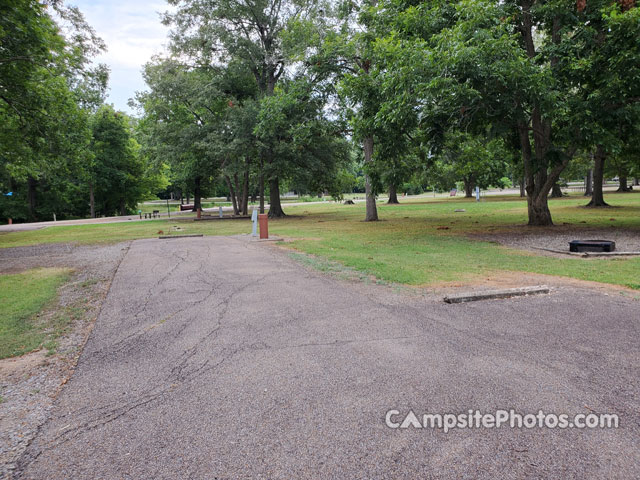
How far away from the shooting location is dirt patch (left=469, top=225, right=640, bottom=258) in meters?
10.7

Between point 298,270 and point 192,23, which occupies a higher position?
point 192,23

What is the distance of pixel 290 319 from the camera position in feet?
16.0

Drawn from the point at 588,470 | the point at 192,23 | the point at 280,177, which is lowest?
the point at 588,470

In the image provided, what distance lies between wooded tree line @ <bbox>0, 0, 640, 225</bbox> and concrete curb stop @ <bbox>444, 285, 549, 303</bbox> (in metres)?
6.40

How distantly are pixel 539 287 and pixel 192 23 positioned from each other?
2899cm

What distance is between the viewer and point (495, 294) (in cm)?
564

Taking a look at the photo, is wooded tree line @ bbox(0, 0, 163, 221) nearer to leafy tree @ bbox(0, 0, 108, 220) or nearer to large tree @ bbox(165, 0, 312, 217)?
leafy tree @ bbox(0, 0, 108, 220)

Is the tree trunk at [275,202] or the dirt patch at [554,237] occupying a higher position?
the tree trunk at [275,202]

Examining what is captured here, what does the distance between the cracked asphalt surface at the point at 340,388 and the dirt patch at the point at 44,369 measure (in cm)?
12

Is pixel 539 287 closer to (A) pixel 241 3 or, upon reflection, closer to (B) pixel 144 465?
(B) pixel 144 465

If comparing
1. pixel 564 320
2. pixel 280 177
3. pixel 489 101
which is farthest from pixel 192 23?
pixel 564 320

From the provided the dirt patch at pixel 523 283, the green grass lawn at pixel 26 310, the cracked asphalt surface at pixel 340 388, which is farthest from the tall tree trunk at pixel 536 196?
the green grass lawn at pixel 26 310

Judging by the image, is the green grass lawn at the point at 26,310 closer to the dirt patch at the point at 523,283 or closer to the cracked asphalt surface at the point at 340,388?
the cracked asphalt surface at the point at 340,388

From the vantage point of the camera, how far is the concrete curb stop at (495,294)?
215 inches
